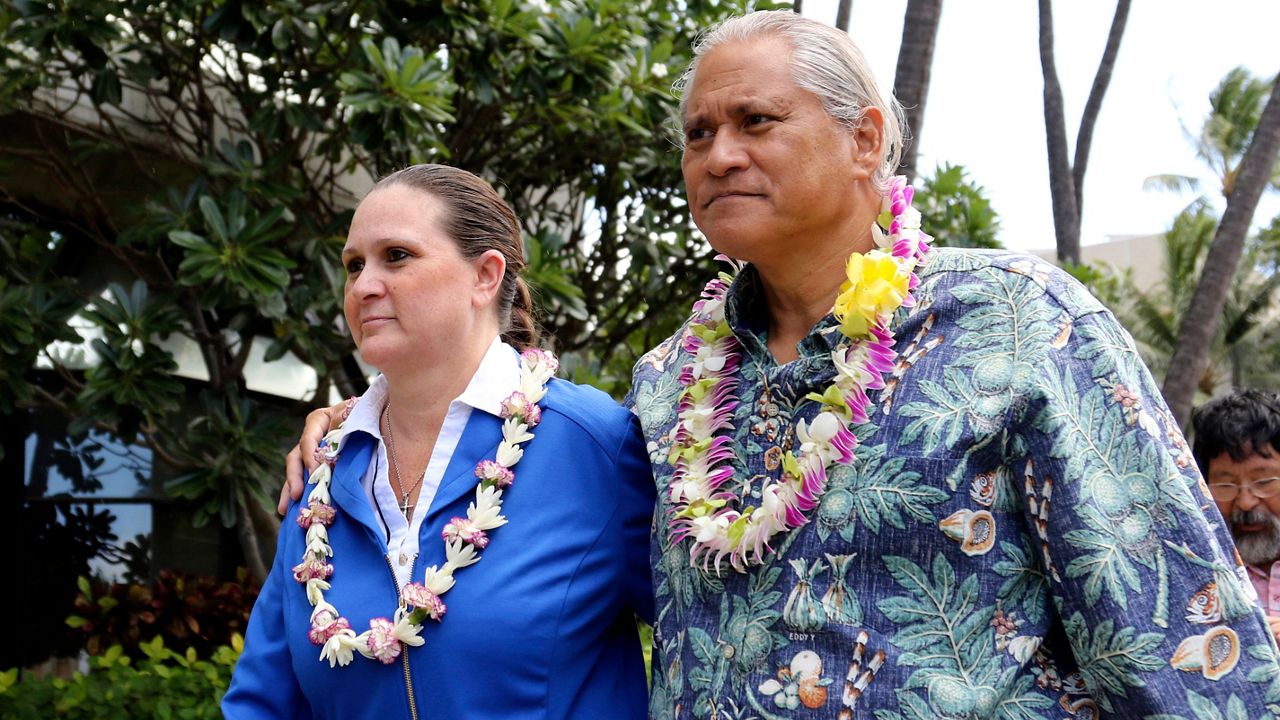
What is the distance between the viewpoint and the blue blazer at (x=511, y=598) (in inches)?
91.4

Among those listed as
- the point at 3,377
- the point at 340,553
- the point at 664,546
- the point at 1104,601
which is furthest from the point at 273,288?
the point at 1104,601

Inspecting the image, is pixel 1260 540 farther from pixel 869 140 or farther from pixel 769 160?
pixel 769 160

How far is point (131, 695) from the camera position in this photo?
A: 187 inches

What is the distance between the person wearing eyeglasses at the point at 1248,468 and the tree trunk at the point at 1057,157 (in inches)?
186

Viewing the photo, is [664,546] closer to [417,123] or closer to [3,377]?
[417,123]

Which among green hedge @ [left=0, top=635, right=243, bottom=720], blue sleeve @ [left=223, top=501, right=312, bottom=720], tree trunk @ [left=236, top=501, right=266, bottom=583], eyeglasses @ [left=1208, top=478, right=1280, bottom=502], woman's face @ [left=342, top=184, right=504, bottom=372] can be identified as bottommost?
green hedge @ [left=0, top=635, right=243, bottom=720]

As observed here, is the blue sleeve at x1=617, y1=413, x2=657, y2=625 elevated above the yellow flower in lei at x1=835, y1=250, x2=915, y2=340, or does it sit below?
below

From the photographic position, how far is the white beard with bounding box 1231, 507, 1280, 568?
3.52m

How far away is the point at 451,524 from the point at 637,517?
38 cm

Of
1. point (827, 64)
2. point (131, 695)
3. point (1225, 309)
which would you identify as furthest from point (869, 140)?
point (1225, 309)

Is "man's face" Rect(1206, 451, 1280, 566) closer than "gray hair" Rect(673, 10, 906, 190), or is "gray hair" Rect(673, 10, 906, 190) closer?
"gray hair" Rect(673, 10, 906, 190)

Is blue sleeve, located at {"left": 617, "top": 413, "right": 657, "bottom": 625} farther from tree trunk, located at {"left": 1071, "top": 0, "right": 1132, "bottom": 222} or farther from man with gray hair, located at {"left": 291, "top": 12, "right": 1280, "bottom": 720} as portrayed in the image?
tree trunk, located at {"left": 1071, "top": 0, "right": 1132, "bottom": 222}

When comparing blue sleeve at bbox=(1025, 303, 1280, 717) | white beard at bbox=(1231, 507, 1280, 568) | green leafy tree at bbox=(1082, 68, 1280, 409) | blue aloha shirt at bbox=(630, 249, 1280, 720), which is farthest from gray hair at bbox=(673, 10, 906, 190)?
green leafy tree at bbox=(1082, 68, 1280, 409)

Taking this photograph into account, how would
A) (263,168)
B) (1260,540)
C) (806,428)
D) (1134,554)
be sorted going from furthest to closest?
(263,168), (1260,540), (806,428), (1134,554)
